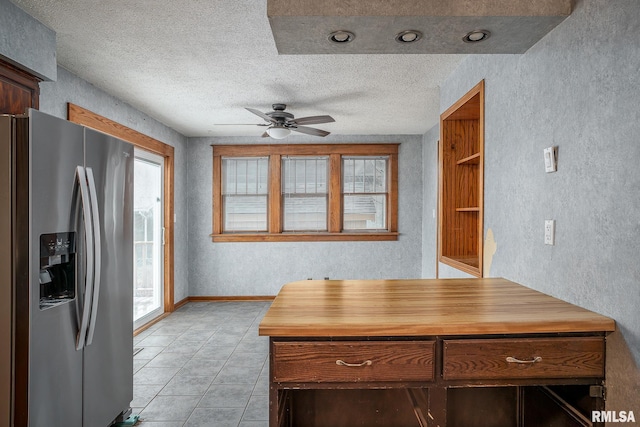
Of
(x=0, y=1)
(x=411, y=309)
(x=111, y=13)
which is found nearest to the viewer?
(x=411, y=309)

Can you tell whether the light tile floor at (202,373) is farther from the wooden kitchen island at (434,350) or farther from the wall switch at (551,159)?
the wall switch at (551,159)

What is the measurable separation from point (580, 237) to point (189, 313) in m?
4.83

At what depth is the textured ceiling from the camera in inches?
88.2

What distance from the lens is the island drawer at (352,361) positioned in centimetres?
133

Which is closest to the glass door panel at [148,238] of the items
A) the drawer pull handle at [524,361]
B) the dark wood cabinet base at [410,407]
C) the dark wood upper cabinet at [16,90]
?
the dark wood upper cabinet at [16,90]

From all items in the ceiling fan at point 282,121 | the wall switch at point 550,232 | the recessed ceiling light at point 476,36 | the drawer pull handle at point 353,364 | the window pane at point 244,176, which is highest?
the ceiling fan at point 282,121

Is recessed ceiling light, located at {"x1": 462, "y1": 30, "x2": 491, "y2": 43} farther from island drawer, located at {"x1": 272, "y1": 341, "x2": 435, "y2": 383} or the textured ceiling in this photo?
island drawer, located at {"x1": 272, "y1": 341, "x2": 435, "y2": 383}

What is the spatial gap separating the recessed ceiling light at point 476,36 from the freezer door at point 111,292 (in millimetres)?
2007

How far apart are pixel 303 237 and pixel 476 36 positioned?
443 cm

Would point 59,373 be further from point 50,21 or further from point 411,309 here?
point 50,21

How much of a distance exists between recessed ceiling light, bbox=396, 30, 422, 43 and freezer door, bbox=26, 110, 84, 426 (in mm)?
1685

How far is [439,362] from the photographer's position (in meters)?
1.35

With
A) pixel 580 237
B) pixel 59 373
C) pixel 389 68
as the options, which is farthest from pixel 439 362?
pixel 389 68

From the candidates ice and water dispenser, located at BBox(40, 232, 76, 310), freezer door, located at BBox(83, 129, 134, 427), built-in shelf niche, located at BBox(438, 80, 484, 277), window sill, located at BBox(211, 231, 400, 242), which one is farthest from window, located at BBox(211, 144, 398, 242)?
ice and water dispenser, located at BBox(40, 232, 76, 310)
